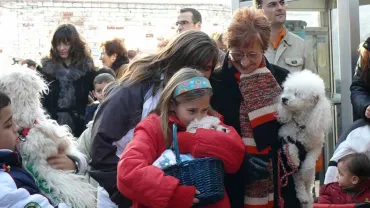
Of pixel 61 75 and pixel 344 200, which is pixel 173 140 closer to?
pixel 344 200

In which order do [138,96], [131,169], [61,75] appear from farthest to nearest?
[61,75] < [138,96] < [131,169]

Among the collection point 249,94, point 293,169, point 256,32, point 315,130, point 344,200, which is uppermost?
point 256,32

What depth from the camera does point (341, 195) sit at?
14.4 ft

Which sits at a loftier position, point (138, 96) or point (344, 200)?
point (138, 96)

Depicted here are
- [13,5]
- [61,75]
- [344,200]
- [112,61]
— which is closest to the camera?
[344,200]

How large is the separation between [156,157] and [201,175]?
0.29 meters

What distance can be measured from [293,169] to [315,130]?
252 millimetres

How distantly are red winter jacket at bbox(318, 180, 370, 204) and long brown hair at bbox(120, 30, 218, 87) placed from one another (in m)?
1.78

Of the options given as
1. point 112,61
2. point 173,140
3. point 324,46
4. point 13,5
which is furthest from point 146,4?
point 173,140

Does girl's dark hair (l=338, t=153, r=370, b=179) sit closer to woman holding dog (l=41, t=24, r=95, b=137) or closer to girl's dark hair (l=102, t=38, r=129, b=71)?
woman holding dog (l=41, t=24, r=95, b=137)

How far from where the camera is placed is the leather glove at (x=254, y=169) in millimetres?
3033

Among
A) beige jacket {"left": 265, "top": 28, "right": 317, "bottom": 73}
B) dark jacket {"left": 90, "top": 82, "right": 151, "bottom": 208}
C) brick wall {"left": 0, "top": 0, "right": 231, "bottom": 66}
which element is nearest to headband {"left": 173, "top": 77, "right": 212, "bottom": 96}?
dark jacket {"left": 90, "top": 82, "right": 151, "bottom": 208}

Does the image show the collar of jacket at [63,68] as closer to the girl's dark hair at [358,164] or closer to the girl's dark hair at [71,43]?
the girl's dark hair at [71,43]

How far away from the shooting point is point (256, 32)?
131 inches
